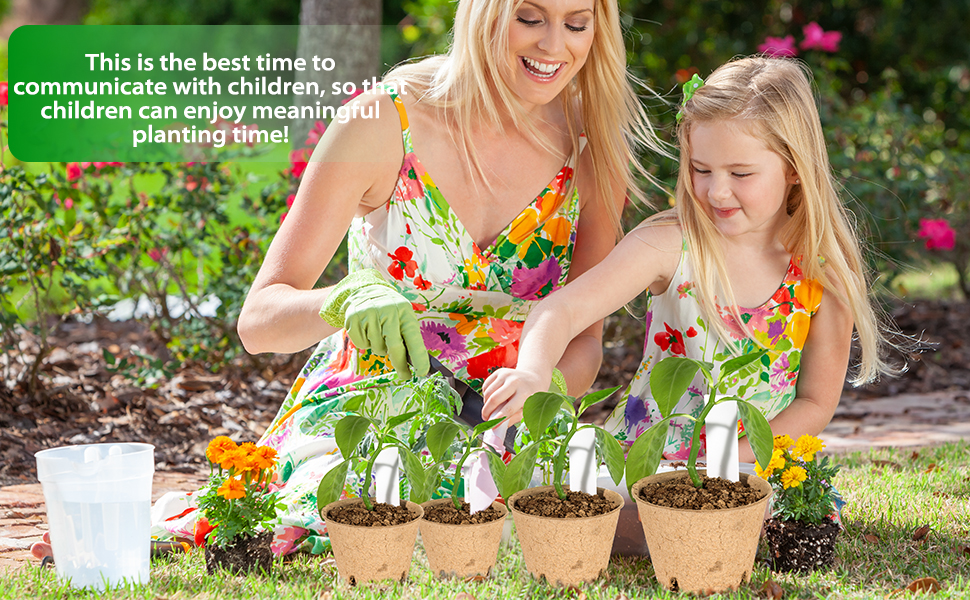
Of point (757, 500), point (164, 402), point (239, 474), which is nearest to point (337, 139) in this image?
point (239, 474)

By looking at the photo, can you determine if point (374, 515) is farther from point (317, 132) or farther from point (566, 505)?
point (317, 132)

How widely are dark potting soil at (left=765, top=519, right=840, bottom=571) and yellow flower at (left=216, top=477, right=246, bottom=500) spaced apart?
109 cm

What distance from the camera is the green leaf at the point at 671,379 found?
175cm

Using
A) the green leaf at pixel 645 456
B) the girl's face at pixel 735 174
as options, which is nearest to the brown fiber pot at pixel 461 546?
the green leaf at pixel 645 456

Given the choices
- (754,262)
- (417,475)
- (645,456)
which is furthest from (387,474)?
(754,262)

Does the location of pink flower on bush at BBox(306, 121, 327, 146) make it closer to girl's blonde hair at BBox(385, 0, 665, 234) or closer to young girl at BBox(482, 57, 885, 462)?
girl's blonde hair at BBox(385, 0, 665, 234)

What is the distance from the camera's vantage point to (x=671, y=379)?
1753 millimetres

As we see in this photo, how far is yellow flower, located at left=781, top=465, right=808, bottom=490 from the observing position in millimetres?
1830

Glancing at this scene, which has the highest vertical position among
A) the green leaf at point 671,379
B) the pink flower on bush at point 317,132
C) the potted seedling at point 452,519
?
the pink flower on bush at point 317,132

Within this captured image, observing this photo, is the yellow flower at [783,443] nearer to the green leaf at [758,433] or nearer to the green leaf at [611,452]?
the green leaf at [758,433]

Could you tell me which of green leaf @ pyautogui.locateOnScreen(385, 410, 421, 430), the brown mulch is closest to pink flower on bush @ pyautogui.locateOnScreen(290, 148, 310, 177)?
the brown mulch

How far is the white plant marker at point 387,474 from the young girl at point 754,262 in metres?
0.62

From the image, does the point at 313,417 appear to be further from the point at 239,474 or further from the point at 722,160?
the point at 722,160

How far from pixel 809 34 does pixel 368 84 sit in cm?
268
